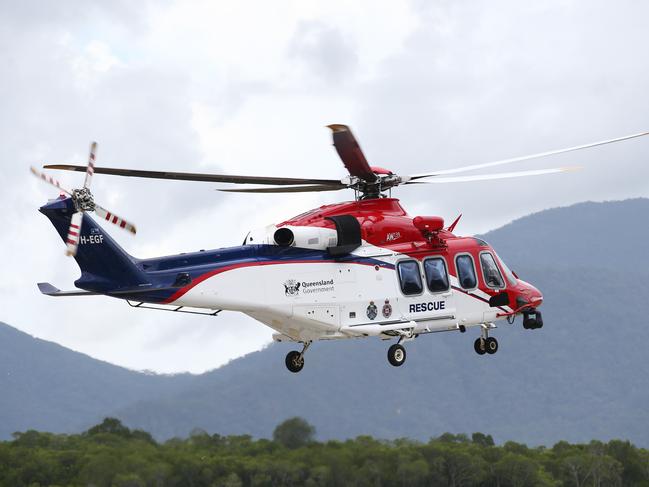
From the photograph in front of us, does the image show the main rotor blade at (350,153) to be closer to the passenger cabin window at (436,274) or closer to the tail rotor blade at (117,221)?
the passenger cabin window at (436,274)

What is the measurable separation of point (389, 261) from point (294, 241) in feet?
10.0

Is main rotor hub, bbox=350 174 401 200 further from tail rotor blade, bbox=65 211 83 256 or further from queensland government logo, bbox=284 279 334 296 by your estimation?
tail rotor blade, bbox=65 211 83 256

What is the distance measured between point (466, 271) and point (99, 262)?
11.2 m

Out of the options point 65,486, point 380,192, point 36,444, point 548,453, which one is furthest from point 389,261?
point 548,453

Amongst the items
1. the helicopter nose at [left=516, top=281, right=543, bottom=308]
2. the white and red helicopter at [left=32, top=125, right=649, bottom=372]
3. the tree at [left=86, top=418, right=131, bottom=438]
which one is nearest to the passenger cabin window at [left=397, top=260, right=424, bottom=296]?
the white and red helicopter at [left=32, top=125, right=649, bottom=372]

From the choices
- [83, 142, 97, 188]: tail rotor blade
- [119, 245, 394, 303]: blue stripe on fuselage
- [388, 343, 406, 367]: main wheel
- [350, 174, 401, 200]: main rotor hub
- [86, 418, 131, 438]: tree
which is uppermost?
[86, 418, 131, 438]: tree

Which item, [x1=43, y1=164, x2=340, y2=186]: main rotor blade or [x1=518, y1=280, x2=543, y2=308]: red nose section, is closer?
[x1=43, y1=164, x2=340, y2=186]: main rotor blade

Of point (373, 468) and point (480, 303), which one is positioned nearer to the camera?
point (480, 303)

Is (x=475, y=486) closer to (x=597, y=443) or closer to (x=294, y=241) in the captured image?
(x=597, y=443)

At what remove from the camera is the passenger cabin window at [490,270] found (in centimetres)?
3528

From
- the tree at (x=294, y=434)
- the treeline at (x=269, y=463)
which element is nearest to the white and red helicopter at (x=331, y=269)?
the treeline at (x=269, y=463)

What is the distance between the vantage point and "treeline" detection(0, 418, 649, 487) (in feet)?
336

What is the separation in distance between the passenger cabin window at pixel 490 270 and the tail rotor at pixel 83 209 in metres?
11.9

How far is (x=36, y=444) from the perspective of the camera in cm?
12375
